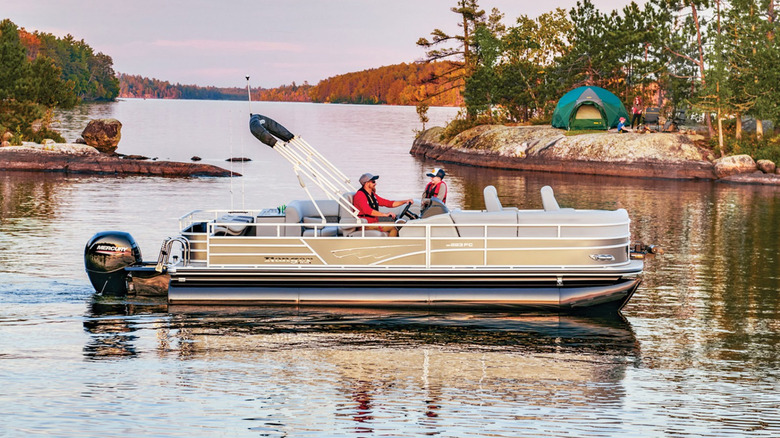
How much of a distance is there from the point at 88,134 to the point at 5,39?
10.7 metres

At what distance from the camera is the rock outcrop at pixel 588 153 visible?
50031 mm

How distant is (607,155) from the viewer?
171 feet

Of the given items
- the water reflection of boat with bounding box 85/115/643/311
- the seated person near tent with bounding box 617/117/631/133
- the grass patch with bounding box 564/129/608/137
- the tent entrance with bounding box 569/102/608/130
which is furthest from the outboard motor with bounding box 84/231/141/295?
the tent entrance with bounding box 569/102/608/130

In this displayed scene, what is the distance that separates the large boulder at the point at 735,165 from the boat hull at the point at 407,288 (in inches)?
1337

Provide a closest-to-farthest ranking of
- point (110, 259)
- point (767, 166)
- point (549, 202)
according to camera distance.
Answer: point (549, 202)
point (110, 259)
point (767, 166)

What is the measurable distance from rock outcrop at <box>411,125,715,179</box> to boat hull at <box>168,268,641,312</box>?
35.4m

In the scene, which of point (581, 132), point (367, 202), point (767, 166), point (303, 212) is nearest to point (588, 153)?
point (581, 132)

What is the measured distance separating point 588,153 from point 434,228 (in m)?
38.7

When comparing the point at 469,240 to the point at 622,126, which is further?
the point at 622,126

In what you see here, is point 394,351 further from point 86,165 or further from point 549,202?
point 86,165

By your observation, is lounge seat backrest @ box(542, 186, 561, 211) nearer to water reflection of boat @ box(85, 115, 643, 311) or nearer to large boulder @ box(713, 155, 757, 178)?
water reflection of boat @ box(85, 115, 643, 311)

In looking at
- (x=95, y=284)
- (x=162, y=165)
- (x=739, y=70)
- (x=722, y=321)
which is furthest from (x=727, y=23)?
(x=95, y=284)

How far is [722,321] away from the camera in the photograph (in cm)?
1628

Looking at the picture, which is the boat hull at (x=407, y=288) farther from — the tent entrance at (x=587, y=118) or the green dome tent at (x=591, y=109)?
the tent entrance at (x=587, y=118)
